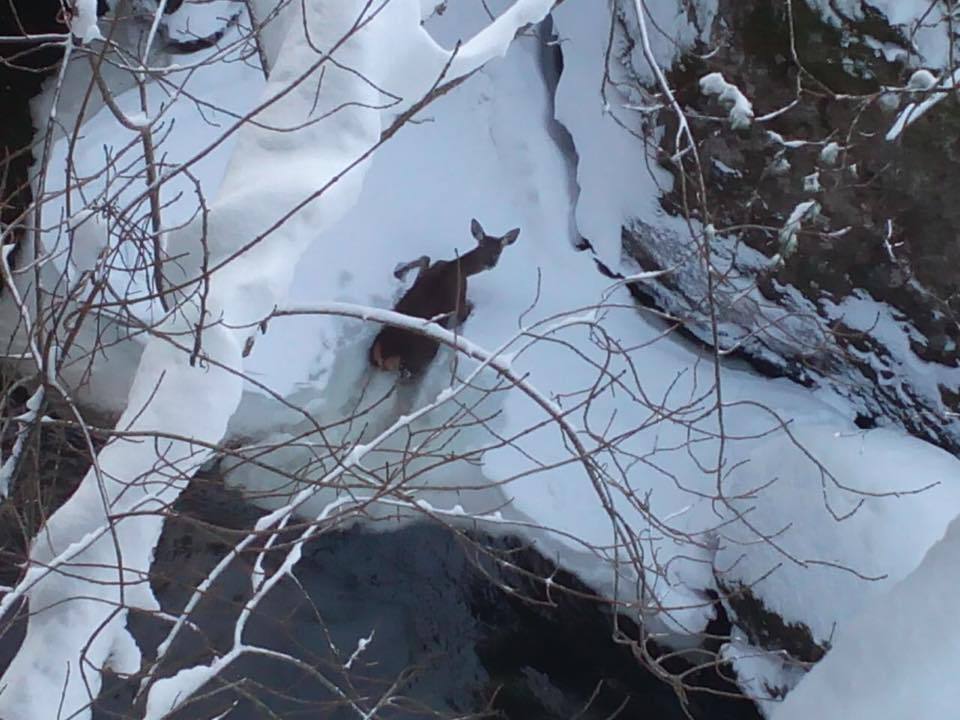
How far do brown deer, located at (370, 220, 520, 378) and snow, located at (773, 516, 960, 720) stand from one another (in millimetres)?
3861

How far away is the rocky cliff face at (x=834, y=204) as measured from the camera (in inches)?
187

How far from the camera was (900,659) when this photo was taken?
2.19 metres

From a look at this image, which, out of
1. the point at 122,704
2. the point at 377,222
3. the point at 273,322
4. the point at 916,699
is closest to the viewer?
the point at 916,699

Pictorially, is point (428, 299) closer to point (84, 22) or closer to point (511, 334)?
point (511, 334)

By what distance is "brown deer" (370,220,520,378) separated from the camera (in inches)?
237

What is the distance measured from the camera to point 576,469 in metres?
6.11

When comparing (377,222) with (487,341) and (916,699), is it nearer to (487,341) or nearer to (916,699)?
(487,341)

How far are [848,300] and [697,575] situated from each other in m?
1.95

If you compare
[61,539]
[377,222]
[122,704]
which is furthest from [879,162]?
[122,704]

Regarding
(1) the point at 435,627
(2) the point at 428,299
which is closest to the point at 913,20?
(2) the point at 428,299

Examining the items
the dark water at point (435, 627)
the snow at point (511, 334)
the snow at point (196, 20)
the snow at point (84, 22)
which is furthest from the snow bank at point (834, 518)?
the snow at point (196, 20)

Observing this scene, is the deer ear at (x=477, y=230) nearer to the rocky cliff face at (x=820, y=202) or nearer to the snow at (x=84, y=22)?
the rocky cliff face at (x=820, y=202)

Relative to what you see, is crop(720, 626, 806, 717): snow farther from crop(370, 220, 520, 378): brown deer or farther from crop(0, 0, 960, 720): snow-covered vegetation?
crop(370, 220, 520, 378): brown deer

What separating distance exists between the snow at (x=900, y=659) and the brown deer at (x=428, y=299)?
3861 mm
